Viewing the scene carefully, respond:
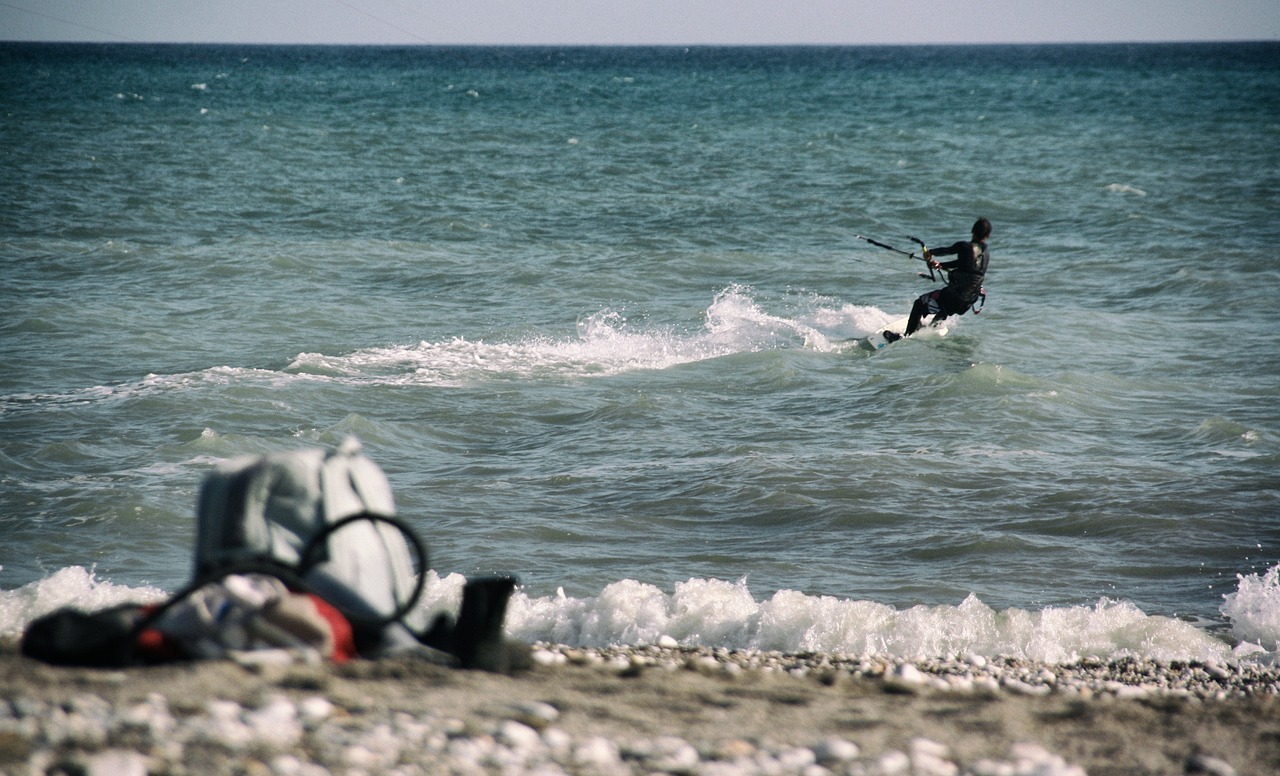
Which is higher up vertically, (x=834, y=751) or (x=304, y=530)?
(x=304, y=530)

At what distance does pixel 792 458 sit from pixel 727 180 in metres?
19.6

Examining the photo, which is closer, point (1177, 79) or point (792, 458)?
point (792, 458)

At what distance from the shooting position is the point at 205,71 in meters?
83.8

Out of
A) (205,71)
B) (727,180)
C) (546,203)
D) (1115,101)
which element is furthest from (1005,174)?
(205,71)

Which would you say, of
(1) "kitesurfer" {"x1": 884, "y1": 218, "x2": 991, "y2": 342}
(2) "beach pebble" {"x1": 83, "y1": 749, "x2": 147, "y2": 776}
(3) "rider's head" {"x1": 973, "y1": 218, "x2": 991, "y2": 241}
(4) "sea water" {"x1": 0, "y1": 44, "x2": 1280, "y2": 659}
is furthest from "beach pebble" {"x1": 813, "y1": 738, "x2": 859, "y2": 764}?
(3) "rider's head" {"x1": 973, "y1": 218, "x2": 991, "y2": 241}

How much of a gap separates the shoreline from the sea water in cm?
218

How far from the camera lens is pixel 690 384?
41.7 ft

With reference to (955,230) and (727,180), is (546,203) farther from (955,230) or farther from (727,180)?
(955,230)

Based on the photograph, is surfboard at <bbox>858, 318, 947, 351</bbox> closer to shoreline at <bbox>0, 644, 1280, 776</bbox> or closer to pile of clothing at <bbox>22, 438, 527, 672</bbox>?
shoreline at <bbox>0, 644, 1280, 776</bbox>

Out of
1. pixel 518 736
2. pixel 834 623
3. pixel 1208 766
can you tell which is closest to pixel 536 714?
pixel 518 736

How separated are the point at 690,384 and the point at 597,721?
8983 mm

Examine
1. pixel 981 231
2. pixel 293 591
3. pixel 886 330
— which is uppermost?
pixel 981 231

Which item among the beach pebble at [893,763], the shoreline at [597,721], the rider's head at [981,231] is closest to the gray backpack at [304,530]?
the shoreline at [597,721]

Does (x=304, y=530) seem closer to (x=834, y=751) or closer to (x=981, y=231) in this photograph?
(x=834, y=751)
